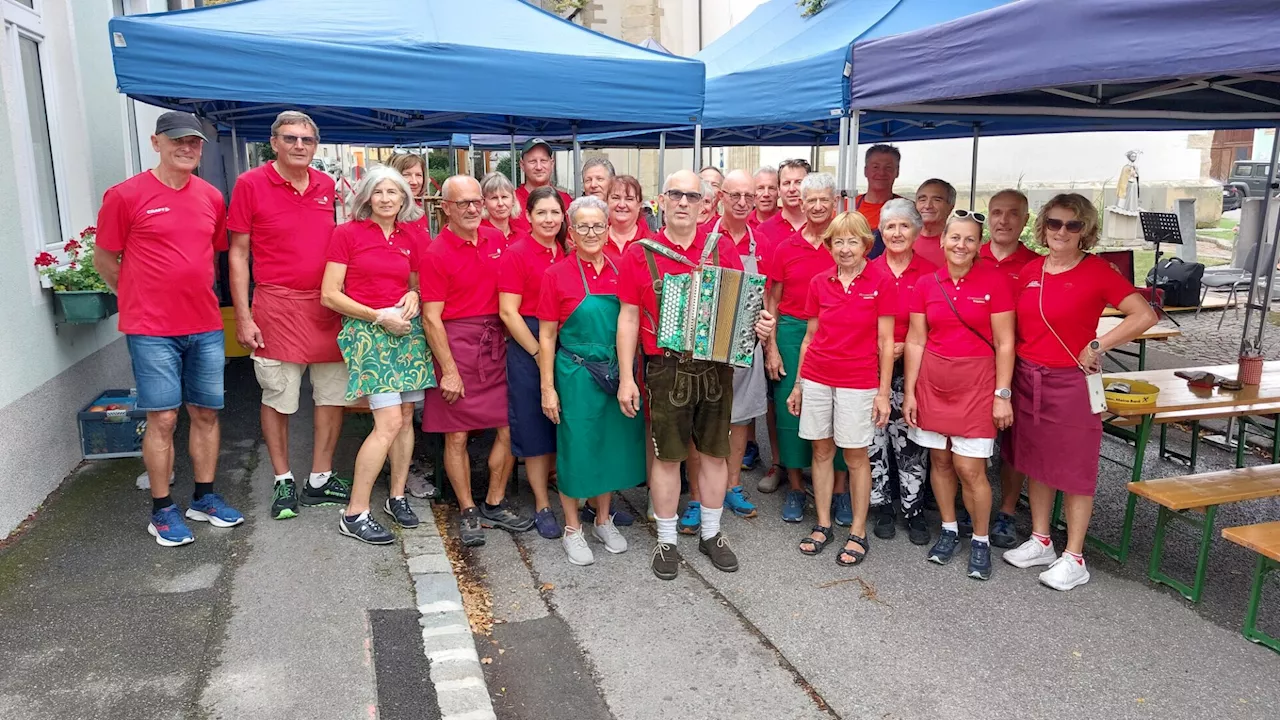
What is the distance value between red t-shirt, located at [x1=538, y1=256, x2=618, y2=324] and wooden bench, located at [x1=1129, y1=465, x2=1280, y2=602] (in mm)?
2510

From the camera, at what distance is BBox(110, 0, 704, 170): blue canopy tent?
4164 millimetres

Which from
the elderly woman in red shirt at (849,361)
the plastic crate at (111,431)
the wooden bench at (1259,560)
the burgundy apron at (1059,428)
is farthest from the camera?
the plastic crate at (111,431)

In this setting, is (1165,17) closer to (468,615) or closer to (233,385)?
(468,615)

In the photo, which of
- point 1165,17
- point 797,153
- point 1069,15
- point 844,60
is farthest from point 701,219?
point 797,153

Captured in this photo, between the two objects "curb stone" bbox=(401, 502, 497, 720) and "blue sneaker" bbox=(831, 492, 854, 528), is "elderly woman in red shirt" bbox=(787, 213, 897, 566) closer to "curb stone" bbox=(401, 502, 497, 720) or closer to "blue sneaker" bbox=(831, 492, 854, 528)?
"blue sneaker" bbox=(831, 492, 854, 528)

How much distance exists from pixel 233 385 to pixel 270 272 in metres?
3.36

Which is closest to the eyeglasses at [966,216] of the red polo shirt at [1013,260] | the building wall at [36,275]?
the red polo shirt at [1013,260]

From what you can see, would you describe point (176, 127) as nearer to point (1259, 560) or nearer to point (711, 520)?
point (711, 520)

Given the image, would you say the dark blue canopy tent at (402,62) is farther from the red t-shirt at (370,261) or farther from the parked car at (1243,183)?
the parked car at (1243,183)

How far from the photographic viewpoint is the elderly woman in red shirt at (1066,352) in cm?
368

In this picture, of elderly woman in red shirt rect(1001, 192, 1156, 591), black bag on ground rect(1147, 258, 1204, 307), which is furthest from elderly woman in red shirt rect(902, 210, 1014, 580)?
black bag on ground rect(1147, 258, 1204, 307)

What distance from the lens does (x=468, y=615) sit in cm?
371

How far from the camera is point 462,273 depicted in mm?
4211

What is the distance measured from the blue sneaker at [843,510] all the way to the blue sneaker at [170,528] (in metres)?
3.19
